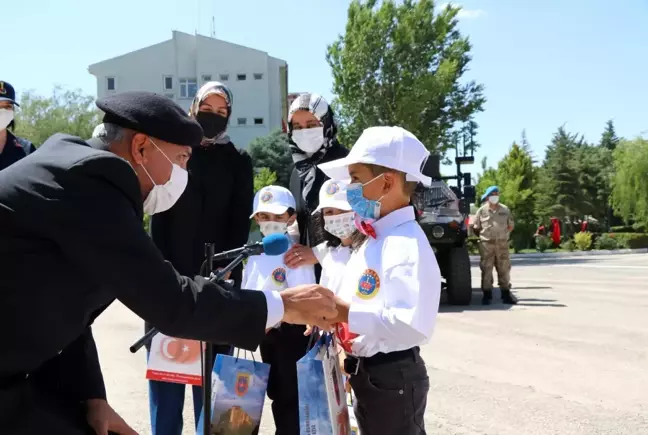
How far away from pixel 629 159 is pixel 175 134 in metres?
45.8

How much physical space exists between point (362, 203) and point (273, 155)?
38.9 m

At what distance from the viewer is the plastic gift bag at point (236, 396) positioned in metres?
3.10

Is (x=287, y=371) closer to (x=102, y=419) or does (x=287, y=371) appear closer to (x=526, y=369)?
(x=102, y=419)

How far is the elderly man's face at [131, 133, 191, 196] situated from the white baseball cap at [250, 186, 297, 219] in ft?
6.40

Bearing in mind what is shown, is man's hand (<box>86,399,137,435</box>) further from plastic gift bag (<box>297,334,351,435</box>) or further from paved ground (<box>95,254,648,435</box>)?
paved ground (<box>95,254,648,435</box>)

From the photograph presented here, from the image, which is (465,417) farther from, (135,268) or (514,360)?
(135,268)

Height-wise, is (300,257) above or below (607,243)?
above

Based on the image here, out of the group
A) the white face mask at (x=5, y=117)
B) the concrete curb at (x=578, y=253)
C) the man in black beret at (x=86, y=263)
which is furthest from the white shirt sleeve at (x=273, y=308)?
the concrete curb at (x=578, y=253)

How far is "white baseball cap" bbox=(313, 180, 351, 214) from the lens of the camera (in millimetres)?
3500

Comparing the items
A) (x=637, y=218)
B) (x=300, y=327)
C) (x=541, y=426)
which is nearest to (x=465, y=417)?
(x=541, y=426)

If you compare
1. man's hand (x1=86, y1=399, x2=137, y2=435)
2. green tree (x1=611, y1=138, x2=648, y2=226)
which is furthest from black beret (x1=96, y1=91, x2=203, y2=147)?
green tree (x1=611, y1=138, x2=648, y2=226)

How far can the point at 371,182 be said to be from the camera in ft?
9.40

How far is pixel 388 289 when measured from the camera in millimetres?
2557

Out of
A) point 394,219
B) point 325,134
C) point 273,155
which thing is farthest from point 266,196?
point 273,155
